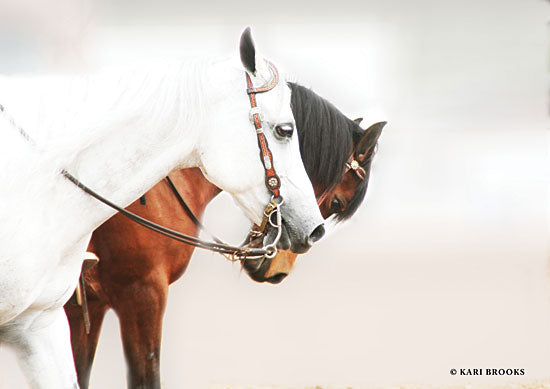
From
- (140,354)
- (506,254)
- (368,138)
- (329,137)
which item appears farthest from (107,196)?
(506,254)

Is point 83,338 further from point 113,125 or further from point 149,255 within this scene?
point 113,125

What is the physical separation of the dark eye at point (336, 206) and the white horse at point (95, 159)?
125 cm

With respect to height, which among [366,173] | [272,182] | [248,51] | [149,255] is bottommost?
[272,182]

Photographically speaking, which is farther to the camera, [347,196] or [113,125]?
[347,196]

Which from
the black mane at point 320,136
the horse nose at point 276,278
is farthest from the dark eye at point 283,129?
the horse nose at point 276,278

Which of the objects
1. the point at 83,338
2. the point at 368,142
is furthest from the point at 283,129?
the point at 83,338

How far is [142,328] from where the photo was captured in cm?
281

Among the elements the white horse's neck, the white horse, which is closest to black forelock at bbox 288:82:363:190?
the white horse

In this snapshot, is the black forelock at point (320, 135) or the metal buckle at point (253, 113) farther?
the black forelock at point (320, 135)

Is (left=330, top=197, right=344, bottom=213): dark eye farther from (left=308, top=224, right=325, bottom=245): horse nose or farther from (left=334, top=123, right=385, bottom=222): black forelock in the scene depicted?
(left=308, top=224, right=325, bottom=245): horse nose

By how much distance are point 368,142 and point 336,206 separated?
33cm

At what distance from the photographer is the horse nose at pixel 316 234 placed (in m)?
1.99

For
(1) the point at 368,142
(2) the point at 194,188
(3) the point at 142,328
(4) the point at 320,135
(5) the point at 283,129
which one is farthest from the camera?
(1) the point at 368,142

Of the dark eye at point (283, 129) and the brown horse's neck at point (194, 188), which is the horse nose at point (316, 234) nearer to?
the dark eye at point (283, 129)
